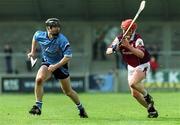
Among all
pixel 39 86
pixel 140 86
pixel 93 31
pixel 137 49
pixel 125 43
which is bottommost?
pixel 93 31

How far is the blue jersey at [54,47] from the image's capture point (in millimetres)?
14008

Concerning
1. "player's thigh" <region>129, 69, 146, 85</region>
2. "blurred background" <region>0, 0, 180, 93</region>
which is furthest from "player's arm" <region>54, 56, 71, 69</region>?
"blurred background" <region>0, 0, 180, 93</region>

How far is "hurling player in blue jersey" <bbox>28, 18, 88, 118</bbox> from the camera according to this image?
1389 centimetres

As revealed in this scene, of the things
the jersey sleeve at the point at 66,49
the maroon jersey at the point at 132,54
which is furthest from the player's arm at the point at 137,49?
the jersey sleeve at the point at 66,49

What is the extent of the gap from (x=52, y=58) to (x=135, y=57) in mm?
1705

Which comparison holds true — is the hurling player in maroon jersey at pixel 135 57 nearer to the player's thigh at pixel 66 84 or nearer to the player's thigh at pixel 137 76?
the player's thigh at pixel 137 76

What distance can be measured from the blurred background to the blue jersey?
62.7ft

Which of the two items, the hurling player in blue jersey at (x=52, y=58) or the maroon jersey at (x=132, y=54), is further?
the maroon jersey at (x=132, y=54)

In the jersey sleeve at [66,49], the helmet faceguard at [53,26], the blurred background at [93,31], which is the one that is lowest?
the blurred background at [93,31]

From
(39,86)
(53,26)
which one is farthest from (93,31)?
(39,86)

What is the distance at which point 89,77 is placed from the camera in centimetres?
3300

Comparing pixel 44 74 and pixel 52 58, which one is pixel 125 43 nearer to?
pixel 52 58

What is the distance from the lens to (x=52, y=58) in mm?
14172

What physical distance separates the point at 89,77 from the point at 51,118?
728 inches
